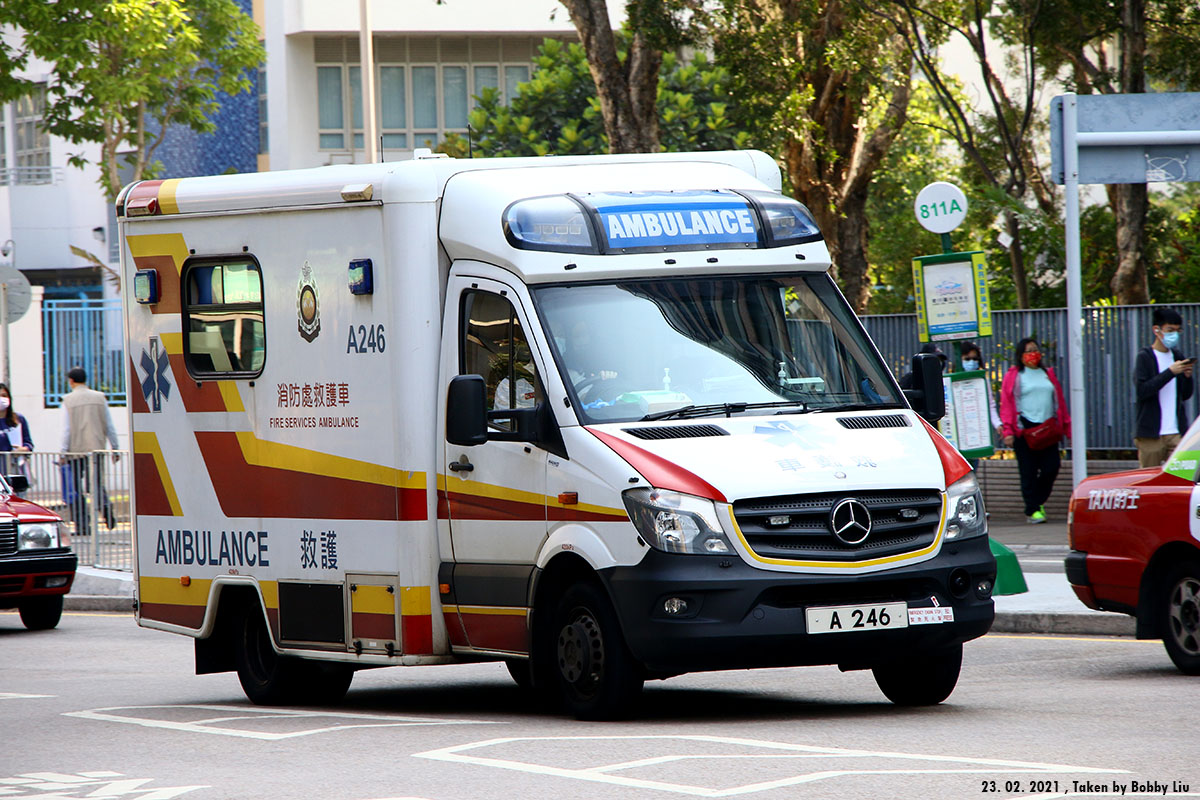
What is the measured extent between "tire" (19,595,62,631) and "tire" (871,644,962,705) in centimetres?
931

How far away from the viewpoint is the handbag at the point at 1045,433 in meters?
20.5

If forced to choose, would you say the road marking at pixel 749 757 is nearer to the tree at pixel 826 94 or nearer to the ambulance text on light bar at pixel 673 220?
the ambulance text on light bar at pixel 673 220

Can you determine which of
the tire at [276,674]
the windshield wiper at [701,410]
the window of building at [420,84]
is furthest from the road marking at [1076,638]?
the window of building at [420,84]

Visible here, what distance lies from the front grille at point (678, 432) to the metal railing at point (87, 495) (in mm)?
11180

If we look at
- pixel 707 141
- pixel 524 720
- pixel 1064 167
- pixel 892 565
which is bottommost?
pixel 524 720

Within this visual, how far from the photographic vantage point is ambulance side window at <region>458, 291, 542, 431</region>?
30.8 feet

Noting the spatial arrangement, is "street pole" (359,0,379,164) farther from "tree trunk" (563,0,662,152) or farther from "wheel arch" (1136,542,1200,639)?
"wheel arch" (1136,542,1200,639)

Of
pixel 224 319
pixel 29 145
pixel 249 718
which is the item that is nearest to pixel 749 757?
pixel 249 718

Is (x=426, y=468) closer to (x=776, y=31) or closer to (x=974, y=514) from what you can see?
(x=974, y=514)

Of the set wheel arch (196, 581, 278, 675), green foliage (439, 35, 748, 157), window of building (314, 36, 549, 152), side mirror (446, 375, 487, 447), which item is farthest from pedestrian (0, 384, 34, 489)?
window of building (314, 36, 549, 152)

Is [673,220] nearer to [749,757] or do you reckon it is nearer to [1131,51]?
[749,757]

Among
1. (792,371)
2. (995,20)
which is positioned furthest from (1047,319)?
(792,371)

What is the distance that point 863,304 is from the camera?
28.0 metres

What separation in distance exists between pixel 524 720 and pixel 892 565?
202 centimetres
